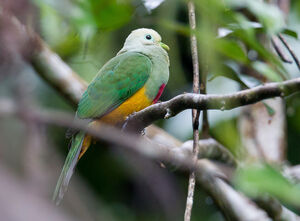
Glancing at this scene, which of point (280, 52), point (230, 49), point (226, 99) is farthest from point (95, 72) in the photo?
point (226, 99)

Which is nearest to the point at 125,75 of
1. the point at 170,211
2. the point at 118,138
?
the point at 170,211

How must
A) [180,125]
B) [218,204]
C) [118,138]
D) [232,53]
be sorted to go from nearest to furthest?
[118,138], [232,53], [218,204], [180,125]

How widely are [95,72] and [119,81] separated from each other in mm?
643

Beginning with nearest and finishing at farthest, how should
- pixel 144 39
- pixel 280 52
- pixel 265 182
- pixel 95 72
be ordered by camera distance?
pixel 265 182 < pixel 144 39 < pixel 280 52 < pixel 95 72

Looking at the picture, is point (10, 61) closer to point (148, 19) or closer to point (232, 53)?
point (232, 53)

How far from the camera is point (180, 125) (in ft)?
14.1

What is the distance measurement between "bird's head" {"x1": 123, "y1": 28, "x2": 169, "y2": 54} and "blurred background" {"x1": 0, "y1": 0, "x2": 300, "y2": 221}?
15 cm

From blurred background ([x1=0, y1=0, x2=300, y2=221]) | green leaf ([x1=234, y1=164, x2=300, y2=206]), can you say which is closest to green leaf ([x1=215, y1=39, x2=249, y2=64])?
blurred background ([x1=0, y1=0, x2=300, y2=221])

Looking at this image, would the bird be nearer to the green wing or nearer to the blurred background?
the green wing

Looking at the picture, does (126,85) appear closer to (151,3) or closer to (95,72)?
(151,3)

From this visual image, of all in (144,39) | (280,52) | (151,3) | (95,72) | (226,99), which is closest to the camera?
(226,99)

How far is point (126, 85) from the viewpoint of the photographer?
2566 millimetres

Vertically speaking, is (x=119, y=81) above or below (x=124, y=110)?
above

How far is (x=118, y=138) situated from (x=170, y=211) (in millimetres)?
287
